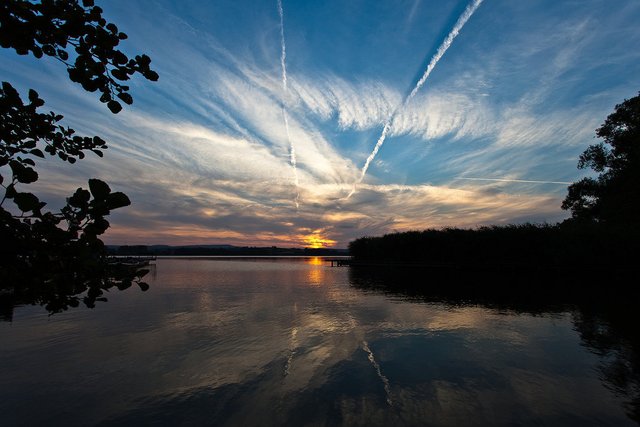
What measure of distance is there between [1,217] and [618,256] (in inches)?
2647

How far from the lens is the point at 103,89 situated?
2.79m

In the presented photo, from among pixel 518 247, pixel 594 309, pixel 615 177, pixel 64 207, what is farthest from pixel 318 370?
pixel 518 247

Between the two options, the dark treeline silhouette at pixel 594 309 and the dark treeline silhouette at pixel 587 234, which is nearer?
the dark treeline silhouette at pixel 594 309

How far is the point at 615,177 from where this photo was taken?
4284 centimetres

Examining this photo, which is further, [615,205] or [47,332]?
[615,205]

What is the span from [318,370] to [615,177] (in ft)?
162

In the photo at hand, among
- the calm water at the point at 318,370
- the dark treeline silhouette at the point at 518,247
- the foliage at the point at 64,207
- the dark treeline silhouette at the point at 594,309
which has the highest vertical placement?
the dark treeline silhouette at the point at 518,247

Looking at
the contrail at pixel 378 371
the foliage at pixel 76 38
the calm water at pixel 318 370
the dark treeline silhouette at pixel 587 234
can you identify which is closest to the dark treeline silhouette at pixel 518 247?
the dark treeline silhouette at pixel 587 234

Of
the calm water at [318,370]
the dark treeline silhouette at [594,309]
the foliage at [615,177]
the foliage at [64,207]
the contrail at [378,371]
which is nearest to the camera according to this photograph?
the foliage at [64,207]

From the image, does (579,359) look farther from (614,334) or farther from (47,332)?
(47,332)

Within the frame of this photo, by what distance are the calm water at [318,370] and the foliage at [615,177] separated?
2340 centimetres

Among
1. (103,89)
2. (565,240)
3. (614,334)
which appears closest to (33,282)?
(103,89)

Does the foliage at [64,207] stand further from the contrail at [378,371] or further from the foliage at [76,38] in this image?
the contrail at [378,371]

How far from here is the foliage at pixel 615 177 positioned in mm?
38219
